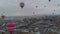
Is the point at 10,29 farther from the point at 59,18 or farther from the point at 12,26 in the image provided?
the point at 59,18

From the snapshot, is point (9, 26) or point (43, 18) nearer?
point (9, 26)

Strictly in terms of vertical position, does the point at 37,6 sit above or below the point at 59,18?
above

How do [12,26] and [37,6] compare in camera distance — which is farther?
[37,6]

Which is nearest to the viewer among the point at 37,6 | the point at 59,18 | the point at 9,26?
the point at 9,26

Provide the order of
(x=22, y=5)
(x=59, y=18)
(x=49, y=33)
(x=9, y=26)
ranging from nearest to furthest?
(x=9, y=26) → (x=22, y=5) → (x=49, y=33) → (x=59, y=18)

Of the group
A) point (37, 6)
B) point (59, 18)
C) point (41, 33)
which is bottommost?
point (59, 18)

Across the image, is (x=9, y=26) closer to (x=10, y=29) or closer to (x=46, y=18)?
(x=10, y=29)

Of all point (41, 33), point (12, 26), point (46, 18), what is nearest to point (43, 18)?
point (46, 18)

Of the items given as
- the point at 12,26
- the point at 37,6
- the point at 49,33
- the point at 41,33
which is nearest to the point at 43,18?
the point at 37,6

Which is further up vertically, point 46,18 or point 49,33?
point 49,33
